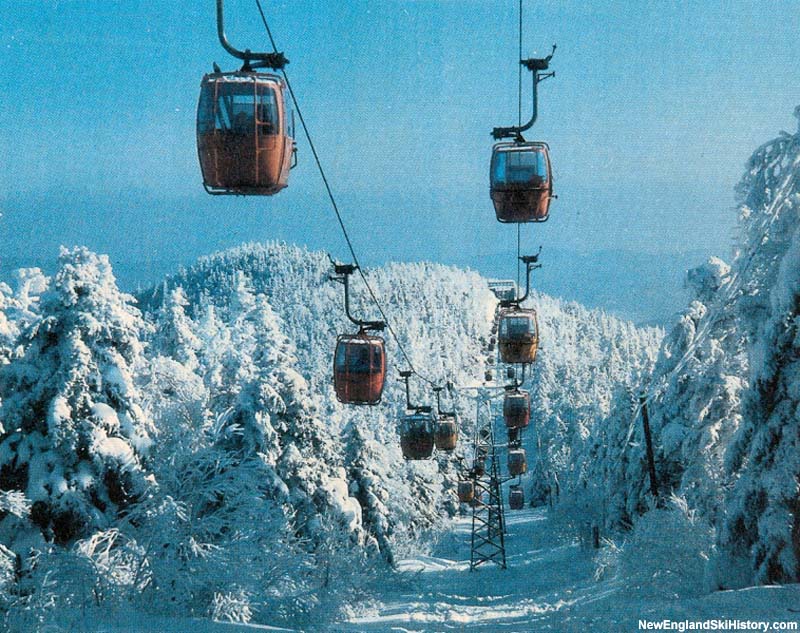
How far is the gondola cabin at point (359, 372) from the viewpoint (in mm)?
14750

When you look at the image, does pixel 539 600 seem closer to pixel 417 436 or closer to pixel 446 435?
pixel 446 435

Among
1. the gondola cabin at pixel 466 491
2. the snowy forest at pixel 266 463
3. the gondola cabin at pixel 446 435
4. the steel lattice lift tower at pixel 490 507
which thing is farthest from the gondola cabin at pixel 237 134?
the gondola cabin at pixel 466 491

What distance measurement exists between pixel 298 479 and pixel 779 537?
17.9 meters

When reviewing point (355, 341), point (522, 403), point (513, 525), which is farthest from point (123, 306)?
point (513, 525)

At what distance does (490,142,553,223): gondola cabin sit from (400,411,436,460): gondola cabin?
1097 centimetres

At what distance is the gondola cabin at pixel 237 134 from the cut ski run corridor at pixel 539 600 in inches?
323

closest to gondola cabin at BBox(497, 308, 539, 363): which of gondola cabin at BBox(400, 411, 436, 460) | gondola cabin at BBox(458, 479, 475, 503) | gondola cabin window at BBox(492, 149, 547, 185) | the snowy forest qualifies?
gondola cabin at BBox(400, 411, 436, 460)

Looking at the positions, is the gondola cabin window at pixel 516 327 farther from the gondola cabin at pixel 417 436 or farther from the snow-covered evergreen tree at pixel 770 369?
the snow-covered evergreen tree at pixel 770 369

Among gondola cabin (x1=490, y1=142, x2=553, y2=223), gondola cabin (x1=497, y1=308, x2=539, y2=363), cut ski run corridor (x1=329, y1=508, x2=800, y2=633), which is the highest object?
gondola cabin (x1=490, y1=142, x2=553, y2=223)

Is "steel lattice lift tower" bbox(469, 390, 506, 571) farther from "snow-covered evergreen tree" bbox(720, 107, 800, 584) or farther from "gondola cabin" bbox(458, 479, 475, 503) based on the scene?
"snow-covered evergreen tree" bbox(720, 107, 800, 584)

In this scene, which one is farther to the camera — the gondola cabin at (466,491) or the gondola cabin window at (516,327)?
the gondola cabin at (466,491)

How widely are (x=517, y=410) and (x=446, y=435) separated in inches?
151

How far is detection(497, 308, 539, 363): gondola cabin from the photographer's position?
68.1 feet

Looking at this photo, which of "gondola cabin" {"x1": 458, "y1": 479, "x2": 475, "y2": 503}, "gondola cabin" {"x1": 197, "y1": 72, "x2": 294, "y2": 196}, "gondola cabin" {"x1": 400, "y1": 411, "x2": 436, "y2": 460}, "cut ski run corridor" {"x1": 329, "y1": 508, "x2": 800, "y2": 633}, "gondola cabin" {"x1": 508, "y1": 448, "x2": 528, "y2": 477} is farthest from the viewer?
"gondola cabin" {"x1": 458, "y1": 479, "x2": 475, "y2": 503}
